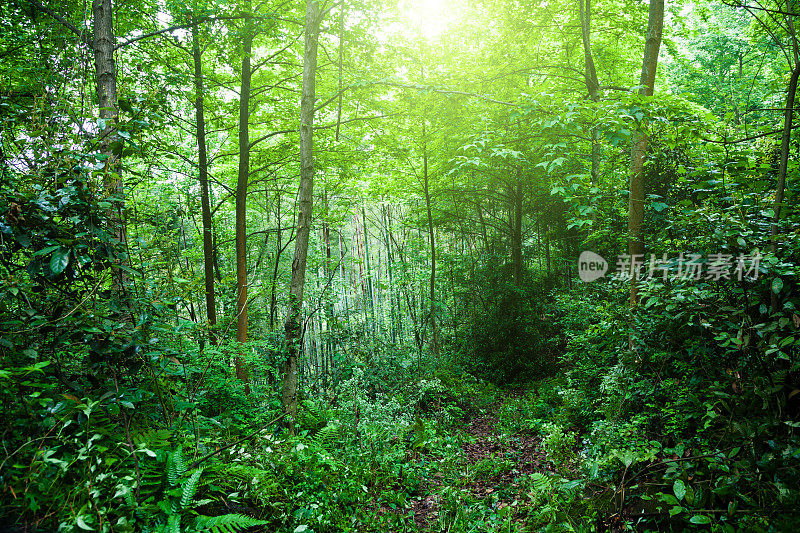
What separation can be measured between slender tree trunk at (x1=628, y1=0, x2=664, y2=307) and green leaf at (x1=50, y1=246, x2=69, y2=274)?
4881 millimetres

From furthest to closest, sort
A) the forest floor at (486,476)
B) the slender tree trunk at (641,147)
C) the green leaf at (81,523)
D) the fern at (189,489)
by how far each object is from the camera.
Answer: the slender tree trunk at (641,147) → the forest floor at (486,476) → the fern at (189,489) → the green leaf at (81,523)

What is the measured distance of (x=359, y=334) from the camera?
7812 mm

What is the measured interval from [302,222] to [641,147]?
13.2ft

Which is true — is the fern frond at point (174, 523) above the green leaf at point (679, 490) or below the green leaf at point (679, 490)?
below

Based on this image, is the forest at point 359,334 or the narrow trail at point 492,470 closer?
the forest at point 359,334

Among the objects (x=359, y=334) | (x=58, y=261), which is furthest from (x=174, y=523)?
(x=359, y=334)

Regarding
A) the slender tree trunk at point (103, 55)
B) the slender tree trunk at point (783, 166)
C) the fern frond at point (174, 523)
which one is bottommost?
the fern frond at point (174, 523)

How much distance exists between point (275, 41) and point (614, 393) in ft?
23.3

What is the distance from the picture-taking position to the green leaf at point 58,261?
6.69 ft

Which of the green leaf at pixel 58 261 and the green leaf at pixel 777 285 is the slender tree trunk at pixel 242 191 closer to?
the green leaf at pixel 58 261

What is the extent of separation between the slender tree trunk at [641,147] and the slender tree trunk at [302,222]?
12.2 ft

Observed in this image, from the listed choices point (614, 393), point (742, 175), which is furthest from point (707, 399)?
point (742, 175)

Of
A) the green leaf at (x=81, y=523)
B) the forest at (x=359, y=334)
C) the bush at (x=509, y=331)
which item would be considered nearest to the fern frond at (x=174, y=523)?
the forest at (x=359, y=334)

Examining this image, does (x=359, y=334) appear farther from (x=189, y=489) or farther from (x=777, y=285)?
(x=777, y=285)
